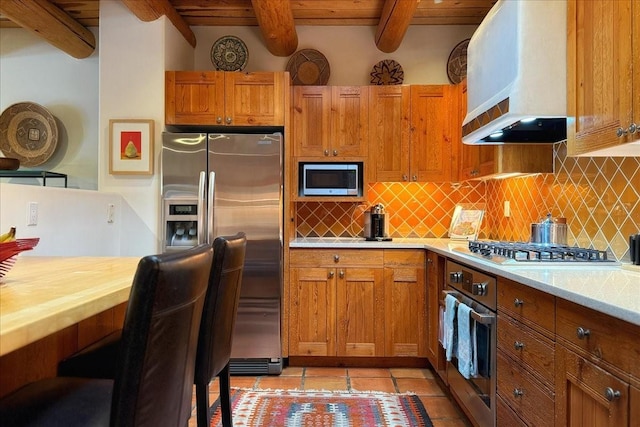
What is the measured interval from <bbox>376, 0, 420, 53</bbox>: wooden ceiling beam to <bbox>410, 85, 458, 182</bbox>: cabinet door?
1.48ft

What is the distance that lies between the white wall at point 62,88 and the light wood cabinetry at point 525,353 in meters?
3.61

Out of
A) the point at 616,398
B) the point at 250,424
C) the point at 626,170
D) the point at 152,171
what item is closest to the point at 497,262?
the point at 626,170

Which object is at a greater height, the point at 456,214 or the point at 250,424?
the point at 456,214

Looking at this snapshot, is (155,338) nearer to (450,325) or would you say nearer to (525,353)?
(525,353)

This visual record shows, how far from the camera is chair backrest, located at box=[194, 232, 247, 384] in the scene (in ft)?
4.64

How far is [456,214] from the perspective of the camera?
146 inches

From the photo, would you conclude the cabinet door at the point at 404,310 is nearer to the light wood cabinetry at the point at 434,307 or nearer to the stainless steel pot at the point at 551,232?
the light wood cabinetry at the point at 434,307

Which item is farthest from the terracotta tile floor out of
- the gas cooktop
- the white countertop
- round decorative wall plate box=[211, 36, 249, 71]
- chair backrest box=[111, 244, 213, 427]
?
round decorative wall plate box=[211, 36, 249, 71]

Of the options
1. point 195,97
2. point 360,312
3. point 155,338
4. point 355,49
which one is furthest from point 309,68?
point 155,338

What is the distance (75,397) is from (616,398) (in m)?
1.28

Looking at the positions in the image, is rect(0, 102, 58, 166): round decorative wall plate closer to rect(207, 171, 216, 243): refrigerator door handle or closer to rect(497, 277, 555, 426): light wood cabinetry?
rect(207, 171, 216, 243): refrigerator door handle

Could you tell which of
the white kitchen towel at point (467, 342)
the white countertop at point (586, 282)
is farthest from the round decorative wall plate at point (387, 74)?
the white kitchen towel at point (467, 342)

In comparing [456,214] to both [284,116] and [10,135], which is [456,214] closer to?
[284,116]

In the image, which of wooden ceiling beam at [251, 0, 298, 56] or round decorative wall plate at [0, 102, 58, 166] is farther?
round decorative wall plate at [0, 102, 58, 166]
